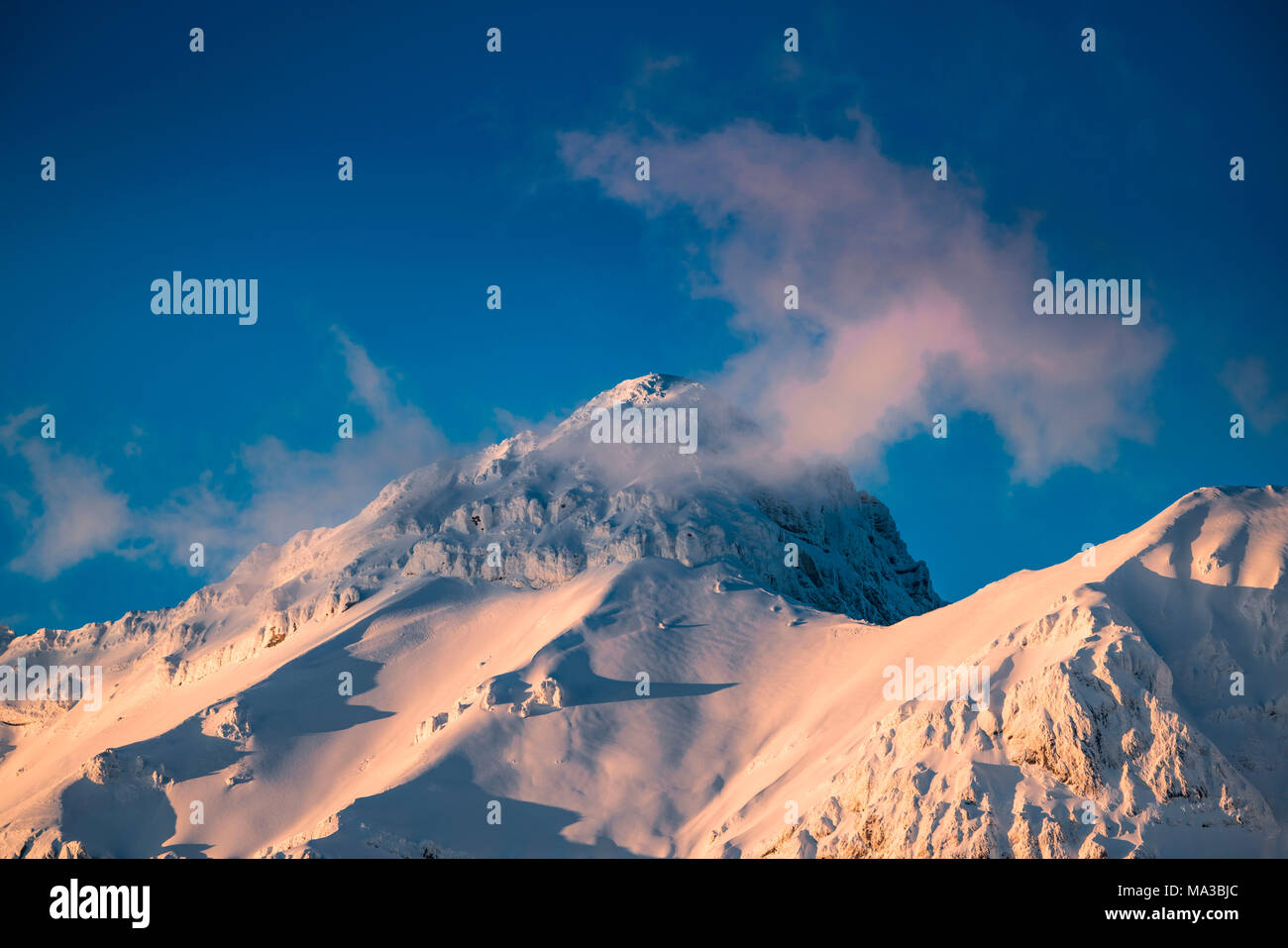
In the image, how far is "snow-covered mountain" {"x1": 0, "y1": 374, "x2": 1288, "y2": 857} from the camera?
6481 centimetres

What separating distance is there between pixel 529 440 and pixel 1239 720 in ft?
354

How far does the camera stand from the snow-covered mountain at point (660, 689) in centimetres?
6481

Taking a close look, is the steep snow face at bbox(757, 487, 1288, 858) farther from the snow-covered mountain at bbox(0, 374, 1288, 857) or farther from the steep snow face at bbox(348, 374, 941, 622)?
the steep snow face at bbox(348, 374, 941, 622)

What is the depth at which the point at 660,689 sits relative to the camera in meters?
100

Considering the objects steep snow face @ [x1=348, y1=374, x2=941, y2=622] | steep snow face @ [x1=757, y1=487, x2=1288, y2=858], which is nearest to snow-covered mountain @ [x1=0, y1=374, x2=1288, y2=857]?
steep snow face @ [x1=757, y1=487, x2=1288, y2=858]

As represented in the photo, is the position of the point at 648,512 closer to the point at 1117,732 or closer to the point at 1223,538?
the point at 1223,538

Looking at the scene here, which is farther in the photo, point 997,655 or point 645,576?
point 645,576

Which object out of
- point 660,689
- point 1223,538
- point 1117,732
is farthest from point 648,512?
point 1117,732

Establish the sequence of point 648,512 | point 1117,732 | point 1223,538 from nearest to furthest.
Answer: point 1117,732, point 1223,538, point 648,512
